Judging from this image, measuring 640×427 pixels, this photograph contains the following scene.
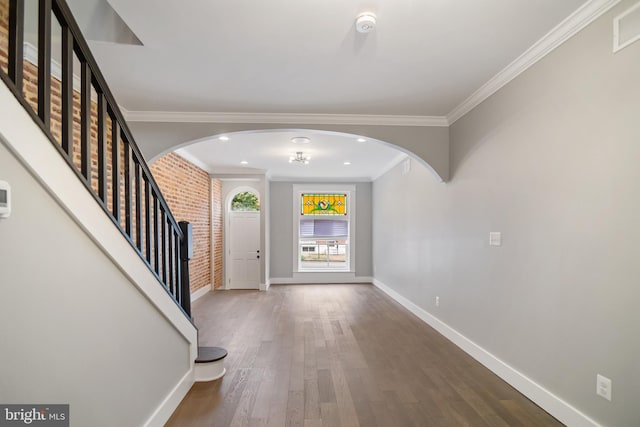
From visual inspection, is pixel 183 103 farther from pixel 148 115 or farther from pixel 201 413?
pixel 201 413

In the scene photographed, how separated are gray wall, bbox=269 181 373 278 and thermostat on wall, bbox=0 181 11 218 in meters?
7.00

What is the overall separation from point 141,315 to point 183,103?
2.23m

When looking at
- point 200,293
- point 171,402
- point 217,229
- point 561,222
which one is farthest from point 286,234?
point 561,222

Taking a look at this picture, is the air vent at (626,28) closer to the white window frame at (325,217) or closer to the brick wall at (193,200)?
the brick wall at (193,200)

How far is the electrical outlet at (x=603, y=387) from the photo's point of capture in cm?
191

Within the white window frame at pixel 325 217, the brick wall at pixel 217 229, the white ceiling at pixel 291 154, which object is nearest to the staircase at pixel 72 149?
the white ceiling at pixel 291 154

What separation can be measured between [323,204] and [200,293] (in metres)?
3.56

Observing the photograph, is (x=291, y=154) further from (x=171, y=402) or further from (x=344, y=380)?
(x=171, y=402)

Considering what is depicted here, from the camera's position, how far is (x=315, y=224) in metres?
8.34

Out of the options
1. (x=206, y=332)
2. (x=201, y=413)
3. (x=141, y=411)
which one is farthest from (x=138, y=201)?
(x=206, y=332)

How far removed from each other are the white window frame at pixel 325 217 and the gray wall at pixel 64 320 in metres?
6.13

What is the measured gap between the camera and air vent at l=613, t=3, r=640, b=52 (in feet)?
5.75

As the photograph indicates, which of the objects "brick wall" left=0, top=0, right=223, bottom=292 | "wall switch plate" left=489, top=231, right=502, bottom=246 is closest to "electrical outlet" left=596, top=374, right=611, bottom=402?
"wall switch plate" left=489, top=231, right=502, bottom=246

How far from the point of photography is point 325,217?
27.4ft
